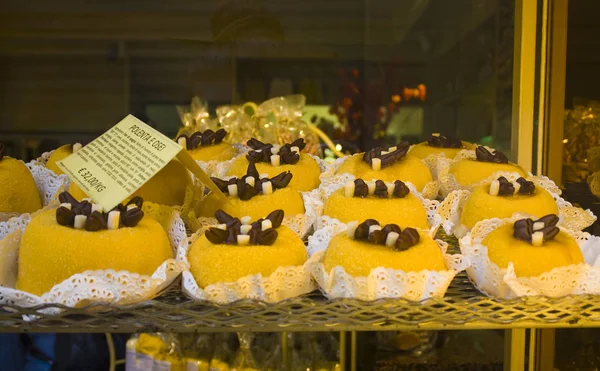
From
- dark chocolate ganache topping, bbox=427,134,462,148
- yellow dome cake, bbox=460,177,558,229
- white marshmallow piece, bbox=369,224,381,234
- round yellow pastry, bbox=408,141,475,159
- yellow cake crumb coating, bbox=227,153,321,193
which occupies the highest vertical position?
dark chocolate ganache topping, bbox=427,134,462,148

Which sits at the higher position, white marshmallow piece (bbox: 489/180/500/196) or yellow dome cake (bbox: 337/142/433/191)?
yellow dome cake (bbox: 337/142/433/191)

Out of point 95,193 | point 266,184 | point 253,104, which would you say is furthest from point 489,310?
point 253,104

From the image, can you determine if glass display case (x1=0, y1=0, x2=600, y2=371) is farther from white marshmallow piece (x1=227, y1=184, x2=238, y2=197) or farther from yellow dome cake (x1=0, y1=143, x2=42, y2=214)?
yellow dome cake (x1=0, y1=143, x2=42, y2=214)

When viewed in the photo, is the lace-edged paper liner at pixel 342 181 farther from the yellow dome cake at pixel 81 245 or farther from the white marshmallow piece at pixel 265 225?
the yellow dome cake at pixel 81 245

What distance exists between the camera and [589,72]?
1.42 metres

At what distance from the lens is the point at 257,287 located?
3.02 ft

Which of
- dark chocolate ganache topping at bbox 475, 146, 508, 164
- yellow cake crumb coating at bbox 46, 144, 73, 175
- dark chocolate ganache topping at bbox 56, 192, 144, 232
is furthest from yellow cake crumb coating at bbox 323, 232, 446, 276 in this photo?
yellow cake crumb coating at bbox 46, 144, 73, 175

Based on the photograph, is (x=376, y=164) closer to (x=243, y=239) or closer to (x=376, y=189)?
(x=376, y=189)

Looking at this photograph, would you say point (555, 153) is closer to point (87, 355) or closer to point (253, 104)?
point (253, 104)

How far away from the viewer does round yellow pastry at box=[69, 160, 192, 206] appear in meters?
1.22

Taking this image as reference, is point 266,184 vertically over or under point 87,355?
over

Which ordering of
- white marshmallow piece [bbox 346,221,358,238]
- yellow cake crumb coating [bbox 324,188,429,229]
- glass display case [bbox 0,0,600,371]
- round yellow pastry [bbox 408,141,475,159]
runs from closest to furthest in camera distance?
1. white marshmallow piece [bbox 346,221,358,238]
2. yellow cake crumb coating [bbox 324,188,429,229]
3. glass display case [bbox 0,0,600,371]
4. round yellow pastry [bbox 408,141,475,159]

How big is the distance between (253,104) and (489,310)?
54.8 inches

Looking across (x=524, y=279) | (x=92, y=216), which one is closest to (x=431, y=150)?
(x=524, y=279)
